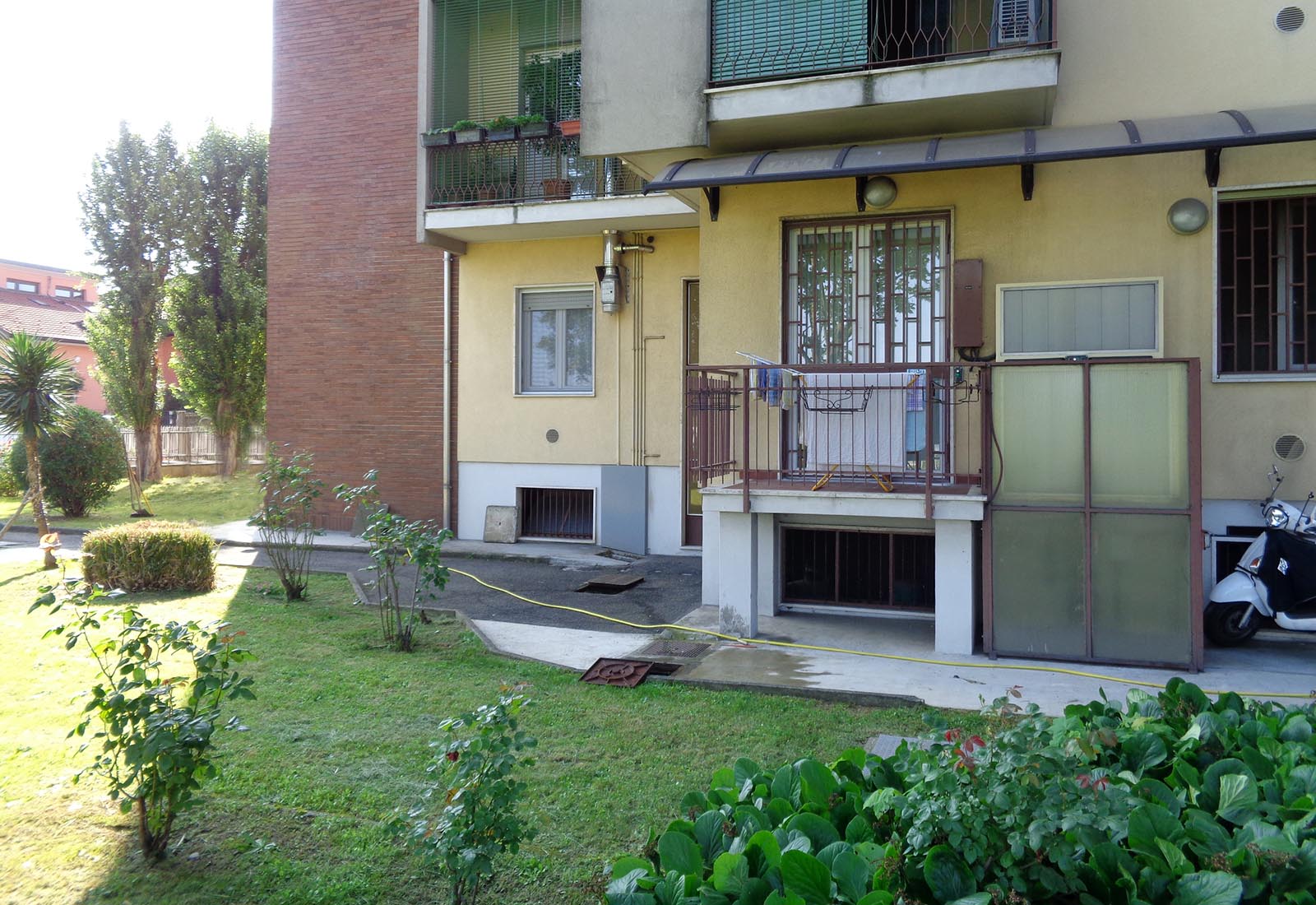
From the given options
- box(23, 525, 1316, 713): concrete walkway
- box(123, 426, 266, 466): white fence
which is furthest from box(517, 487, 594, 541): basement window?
box(123, 426, 266, 466): white fence

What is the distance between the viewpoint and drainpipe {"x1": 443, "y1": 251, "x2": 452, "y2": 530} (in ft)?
48.9

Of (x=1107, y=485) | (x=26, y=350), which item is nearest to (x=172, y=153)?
(x=26, y=350)

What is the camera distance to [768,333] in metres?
9.85

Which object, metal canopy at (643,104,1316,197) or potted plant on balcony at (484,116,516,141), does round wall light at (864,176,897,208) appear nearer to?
metal canopy at (643,104,1316,197)

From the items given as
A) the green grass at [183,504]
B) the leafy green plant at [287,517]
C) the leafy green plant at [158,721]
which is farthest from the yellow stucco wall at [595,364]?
the leafy green plant at [158,721]

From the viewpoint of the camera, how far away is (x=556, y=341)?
14672mm

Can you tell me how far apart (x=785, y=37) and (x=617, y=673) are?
238 inches

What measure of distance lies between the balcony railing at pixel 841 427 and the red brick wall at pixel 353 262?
684 centimetres

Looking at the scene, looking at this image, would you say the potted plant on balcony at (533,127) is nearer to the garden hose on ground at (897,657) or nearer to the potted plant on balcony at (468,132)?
the potted plant on balcony at (468,132)

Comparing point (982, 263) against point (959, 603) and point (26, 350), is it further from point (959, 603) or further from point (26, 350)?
point (26, 350)

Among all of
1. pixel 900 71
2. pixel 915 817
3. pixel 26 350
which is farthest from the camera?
pixel 26 350

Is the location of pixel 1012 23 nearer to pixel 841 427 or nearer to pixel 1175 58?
pixel 1175 58

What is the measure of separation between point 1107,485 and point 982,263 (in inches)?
97.4

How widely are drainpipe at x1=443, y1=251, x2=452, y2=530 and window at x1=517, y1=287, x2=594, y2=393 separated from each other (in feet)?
3.64
